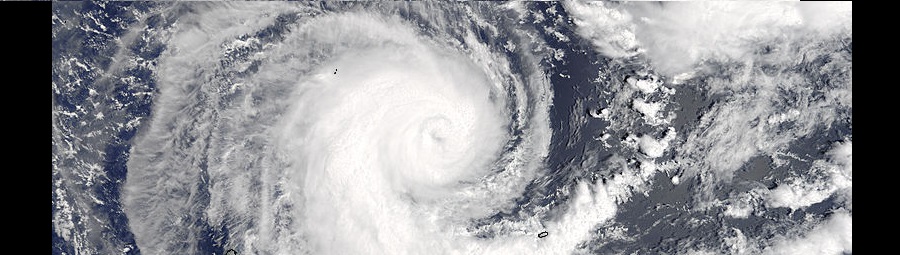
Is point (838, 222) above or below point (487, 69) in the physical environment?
below

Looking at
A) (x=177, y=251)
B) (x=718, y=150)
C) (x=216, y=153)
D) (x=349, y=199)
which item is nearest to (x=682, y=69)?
(x=718, y=150)

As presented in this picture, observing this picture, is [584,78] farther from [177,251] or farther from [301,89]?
[177,251]

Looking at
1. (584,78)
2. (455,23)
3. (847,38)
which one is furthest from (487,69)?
(847,38)

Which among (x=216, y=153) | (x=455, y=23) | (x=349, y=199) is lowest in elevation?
(x=349, y=199)

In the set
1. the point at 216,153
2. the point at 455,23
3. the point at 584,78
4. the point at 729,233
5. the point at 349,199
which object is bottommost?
the point at 729,233

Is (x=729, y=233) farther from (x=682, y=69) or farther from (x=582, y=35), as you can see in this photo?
(x=582, y=35)

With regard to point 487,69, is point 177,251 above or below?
below

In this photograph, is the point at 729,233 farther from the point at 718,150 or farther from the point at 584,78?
the point at 584,78

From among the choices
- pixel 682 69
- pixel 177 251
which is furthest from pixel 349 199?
pixel 682 69
